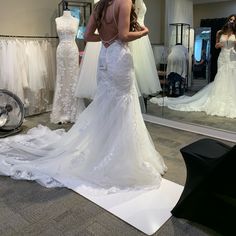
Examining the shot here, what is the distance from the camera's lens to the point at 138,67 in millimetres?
3998

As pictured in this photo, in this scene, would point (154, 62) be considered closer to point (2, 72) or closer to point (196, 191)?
point (2, 72)

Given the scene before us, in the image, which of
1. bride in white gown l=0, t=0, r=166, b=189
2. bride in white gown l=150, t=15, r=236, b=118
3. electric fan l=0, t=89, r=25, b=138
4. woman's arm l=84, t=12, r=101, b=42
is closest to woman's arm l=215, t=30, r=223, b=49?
bride in white gown l=150, t=15, r=236, b=118

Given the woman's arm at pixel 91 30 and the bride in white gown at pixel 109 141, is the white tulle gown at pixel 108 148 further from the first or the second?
the woman's arm at pixel 91 30

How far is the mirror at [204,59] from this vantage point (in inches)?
134

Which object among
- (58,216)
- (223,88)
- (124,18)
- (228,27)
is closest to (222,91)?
(223,88)

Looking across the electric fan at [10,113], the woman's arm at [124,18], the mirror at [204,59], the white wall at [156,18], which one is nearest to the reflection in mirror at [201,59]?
the mirror at [204,59]

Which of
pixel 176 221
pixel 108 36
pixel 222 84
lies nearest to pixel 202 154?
pixel 176 221

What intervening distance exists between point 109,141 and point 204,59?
2.06 metres

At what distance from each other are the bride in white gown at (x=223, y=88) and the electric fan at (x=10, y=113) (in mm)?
2348

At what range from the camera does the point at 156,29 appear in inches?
159

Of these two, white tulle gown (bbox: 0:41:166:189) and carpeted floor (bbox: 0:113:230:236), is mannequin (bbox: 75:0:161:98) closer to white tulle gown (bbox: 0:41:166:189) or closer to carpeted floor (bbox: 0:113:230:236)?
white tulle gown (bbox: 0:41:166:189)

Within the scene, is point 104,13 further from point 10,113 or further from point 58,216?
point 10,113

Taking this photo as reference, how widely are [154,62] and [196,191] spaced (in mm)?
2672

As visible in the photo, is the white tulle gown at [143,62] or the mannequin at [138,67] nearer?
the mannequin at [138,67]
